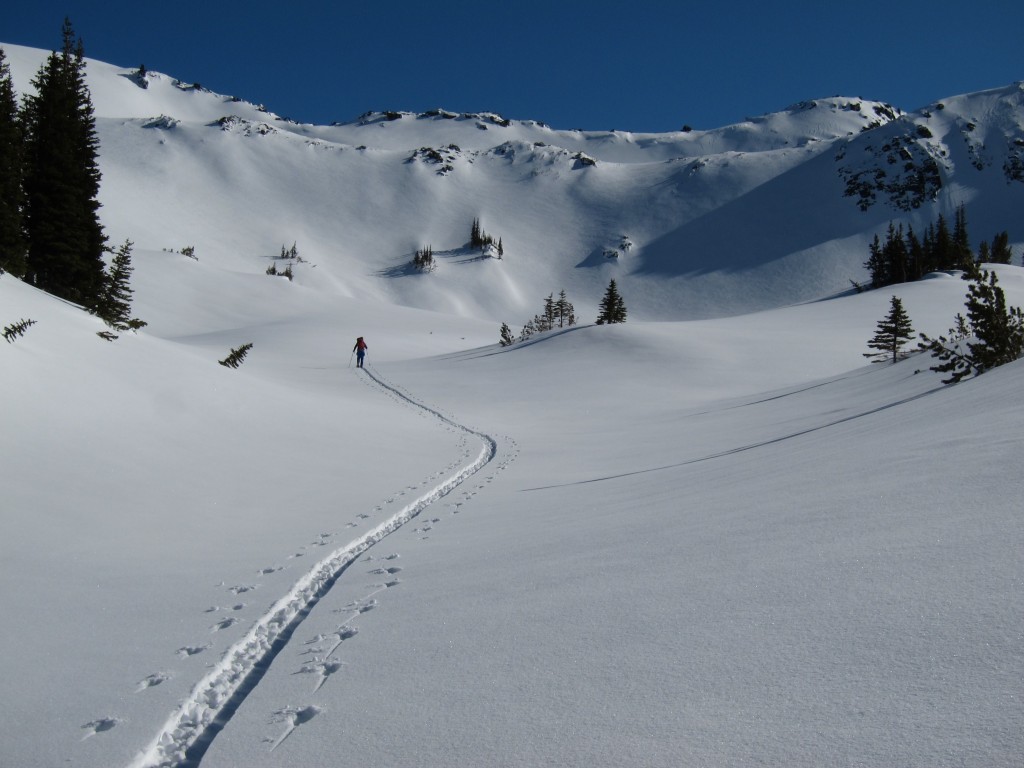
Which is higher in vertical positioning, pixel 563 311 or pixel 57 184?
pixel 57 184

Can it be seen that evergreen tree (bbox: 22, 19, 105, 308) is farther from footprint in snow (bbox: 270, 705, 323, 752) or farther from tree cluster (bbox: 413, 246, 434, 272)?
tree cluster (bbox: 413, 246, 434, 272)

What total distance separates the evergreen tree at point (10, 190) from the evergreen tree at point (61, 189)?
1.44m

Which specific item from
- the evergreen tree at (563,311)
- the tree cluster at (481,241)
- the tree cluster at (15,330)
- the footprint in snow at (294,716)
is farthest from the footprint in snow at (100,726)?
the tree cluster at (481,241)

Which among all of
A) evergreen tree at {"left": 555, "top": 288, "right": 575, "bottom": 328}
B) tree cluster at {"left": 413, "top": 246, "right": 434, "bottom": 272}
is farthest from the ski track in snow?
tree cluster at {"left": 413, "top": 246, "right": 434, "bottom": 272}

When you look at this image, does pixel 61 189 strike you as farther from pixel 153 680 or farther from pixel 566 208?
pixel 566 208

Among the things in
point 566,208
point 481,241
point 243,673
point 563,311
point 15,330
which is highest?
point 566,208

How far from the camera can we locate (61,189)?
26.2 metres

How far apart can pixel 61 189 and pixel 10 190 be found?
192 inches

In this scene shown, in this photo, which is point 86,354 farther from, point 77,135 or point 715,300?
point 715,300

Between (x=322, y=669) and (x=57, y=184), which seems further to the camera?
(x=57, y=184)

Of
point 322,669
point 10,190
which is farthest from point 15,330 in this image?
point 10,190

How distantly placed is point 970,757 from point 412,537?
21.3 ft

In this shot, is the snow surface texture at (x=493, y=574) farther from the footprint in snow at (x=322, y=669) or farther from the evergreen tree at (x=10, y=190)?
the evergreen tree at (x=10, y=190)

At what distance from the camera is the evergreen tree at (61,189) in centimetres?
2553
